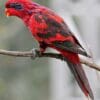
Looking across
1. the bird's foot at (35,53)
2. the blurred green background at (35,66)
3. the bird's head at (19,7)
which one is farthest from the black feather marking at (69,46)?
the blurred green background at (35,66)

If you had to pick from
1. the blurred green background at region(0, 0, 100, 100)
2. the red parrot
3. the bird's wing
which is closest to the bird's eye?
the red parrot

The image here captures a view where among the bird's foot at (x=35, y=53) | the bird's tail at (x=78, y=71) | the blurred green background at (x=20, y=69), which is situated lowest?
the blurred green background at (x=20, y=69)

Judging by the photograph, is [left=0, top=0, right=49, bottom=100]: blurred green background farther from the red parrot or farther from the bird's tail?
the bird's tail

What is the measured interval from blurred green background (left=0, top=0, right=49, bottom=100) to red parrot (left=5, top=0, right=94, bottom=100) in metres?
6.03

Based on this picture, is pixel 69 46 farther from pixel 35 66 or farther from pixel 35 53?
pixel 35 66

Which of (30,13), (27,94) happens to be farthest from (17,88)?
(30,13)

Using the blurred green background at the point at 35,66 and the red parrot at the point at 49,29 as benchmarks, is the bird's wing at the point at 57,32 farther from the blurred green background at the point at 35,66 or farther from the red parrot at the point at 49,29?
the blurred green background at the point at 35,66

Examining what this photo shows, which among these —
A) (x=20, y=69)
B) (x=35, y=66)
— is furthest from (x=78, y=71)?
(x=20, y=69)

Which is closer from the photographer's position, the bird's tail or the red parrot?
Result: the bird's tail

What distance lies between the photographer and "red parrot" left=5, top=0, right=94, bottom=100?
4.97 metres

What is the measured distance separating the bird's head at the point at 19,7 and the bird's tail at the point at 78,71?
1.40ft

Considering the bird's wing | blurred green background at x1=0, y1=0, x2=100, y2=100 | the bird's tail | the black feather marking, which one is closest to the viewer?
the bird's tail

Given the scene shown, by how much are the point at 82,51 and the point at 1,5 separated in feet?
20.0

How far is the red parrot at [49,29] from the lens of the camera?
4.97m
